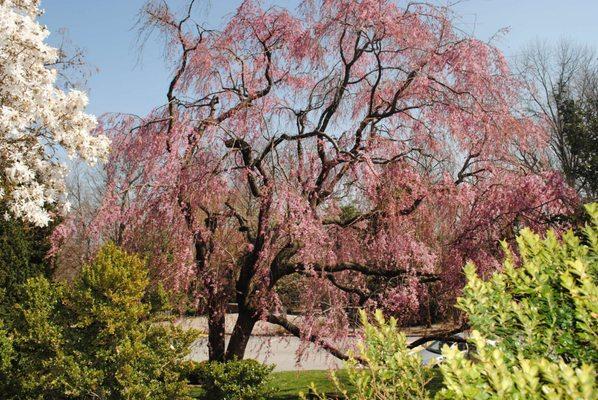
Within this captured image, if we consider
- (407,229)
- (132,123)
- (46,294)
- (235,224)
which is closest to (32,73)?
(132,123)

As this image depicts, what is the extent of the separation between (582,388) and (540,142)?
8.06 meters

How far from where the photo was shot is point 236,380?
7730 millimetres

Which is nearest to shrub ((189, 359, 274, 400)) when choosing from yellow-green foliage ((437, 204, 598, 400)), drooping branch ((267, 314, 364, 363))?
drooping branch ((267, 314, 364, 363))

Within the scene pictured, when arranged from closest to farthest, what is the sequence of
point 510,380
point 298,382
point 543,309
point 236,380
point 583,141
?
point 510,380 < point 543,309 < point 236,380 < point 298,382 < point 583,141

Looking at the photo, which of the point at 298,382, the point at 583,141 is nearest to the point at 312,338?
the point at 298,382

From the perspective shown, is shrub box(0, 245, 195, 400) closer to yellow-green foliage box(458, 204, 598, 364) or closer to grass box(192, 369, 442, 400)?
grass box(192, 369, 442, 400)

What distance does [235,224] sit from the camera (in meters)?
9.74

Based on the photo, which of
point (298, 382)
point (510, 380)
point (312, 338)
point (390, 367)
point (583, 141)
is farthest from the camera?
point (583, 141)

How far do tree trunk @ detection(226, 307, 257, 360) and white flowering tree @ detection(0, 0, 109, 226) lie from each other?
3181mm

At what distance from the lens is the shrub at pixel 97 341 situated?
6.56 meters

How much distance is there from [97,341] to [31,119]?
319 cm

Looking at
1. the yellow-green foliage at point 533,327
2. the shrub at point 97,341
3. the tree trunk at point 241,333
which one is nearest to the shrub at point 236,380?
the shrub at point 97,341

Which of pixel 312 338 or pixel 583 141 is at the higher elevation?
pixel 583 141

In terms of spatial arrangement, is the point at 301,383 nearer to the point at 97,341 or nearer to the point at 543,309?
the point at 97,341
